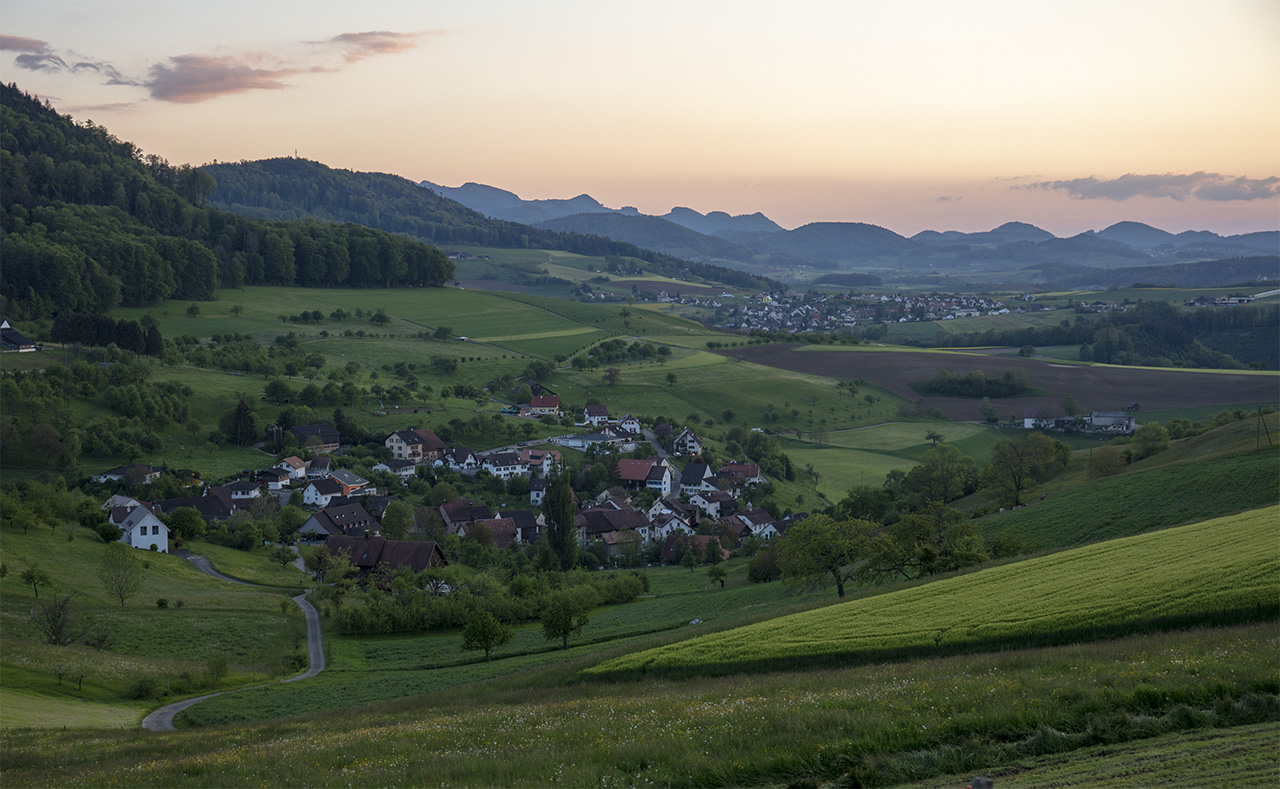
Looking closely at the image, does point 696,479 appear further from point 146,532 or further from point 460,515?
point 146,532

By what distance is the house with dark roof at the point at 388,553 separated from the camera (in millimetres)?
63969

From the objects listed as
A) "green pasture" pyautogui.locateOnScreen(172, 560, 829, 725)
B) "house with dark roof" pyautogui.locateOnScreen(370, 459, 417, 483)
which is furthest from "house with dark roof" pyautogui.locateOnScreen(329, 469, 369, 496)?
"green pasture" pyautogui.locateOnScreen(172, 560, 829, 725)

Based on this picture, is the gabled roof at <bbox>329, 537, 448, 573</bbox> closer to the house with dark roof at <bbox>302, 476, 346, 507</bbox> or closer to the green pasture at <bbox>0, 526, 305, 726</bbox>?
the green pasture at <bbox>0, 526, 305, 726</bbox>

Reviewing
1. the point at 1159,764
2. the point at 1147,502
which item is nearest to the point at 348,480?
the point at 1147,502

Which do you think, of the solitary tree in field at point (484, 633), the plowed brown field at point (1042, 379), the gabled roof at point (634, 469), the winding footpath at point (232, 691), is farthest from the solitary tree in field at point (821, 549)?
Answer: the plowed brown field at point (1042, 379)

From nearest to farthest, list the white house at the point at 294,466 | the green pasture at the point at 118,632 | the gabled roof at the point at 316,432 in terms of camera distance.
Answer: the green pasture at the point at 118,632, the white house at the point at 294,466, the gabled roof at the point at 316,432

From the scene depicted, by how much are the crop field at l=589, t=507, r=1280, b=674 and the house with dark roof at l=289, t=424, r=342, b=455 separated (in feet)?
250

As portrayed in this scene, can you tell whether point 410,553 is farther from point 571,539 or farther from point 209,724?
point 209,724

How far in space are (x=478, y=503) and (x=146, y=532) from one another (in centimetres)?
2956

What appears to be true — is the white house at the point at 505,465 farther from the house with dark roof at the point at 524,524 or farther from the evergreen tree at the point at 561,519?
the evergreen tree at the point at 561,519

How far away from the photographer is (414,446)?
314 feet

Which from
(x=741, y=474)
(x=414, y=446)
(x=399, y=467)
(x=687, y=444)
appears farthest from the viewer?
(x=687, y=444)

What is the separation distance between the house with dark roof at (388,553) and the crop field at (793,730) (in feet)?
137

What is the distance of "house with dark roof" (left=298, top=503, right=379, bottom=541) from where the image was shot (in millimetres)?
74500
